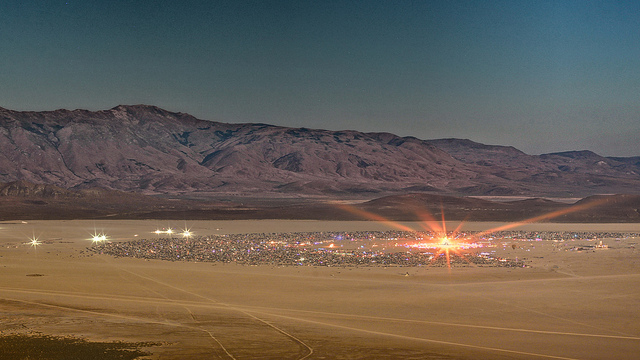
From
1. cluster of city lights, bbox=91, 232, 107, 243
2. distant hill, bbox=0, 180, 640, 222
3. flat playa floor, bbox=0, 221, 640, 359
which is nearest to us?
flat playa floor, bbox=0, 221, 640, 359

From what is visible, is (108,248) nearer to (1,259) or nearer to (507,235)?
(1,259)

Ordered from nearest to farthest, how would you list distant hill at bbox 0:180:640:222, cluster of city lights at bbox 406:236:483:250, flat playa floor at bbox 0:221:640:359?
1. flat playa floor at bbox 0:221:640:359
2. cluster of city lights at bbox 406:236:483:250
3. distant hill at bbox 0:180:640:222

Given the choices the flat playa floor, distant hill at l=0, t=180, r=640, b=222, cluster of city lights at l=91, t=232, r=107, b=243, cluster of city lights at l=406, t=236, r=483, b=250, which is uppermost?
distant hill at l=0, t=180, r=640, b=222

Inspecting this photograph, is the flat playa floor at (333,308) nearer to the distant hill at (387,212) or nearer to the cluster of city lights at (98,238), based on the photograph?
the cluster of city lights at (98,238)

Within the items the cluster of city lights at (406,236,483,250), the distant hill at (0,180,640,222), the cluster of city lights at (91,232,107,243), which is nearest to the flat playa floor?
the cluster of city lights at (406,236,483,250)

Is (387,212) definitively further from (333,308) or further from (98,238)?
(333,308)

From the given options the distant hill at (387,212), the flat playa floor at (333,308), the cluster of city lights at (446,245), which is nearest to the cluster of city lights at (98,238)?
the flat playa floor at (333,308)

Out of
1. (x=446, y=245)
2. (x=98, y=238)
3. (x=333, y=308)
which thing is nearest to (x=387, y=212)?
(x=446, y=245)

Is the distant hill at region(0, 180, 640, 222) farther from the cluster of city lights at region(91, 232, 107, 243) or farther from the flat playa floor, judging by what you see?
the flat playa floor

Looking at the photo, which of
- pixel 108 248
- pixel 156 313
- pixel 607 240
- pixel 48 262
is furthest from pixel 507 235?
pixel 156 313
